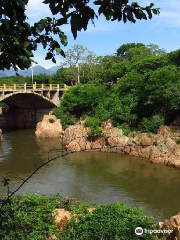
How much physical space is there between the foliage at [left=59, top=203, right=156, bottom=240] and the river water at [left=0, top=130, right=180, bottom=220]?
467 cm

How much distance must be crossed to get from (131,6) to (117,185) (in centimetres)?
1755

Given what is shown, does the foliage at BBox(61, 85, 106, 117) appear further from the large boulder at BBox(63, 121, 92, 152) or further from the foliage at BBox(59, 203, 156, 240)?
the foliage at BBox(59, 203, 156, 240)

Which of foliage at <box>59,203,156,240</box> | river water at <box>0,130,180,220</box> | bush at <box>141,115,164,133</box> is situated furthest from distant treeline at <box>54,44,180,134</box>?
foliage at <box>59,203,156,240</box>

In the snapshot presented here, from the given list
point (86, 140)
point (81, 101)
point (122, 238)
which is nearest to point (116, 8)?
point (122, 238)

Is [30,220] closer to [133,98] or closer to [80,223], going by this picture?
Result: [80,223]

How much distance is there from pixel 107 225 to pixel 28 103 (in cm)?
3844

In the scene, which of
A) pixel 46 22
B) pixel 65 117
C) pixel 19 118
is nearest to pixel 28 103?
pixel 19 118

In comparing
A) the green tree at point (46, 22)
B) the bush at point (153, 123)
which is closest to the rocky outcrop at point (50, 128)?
the bush at point (153, 123)

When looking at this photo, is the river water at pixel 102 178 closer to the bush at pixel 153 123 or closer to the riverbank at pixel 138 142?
the riverbank at pixel 138 142

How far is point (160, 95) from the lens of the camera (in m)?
28.0

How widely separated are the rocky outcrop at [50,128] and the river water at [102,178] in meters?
6.97

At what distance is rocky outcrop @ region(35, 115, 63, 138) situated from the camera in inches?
1510

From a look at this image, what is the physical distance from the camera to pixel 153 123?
28250 mm

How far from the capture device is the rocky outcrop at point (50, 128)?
38344 millimetres
